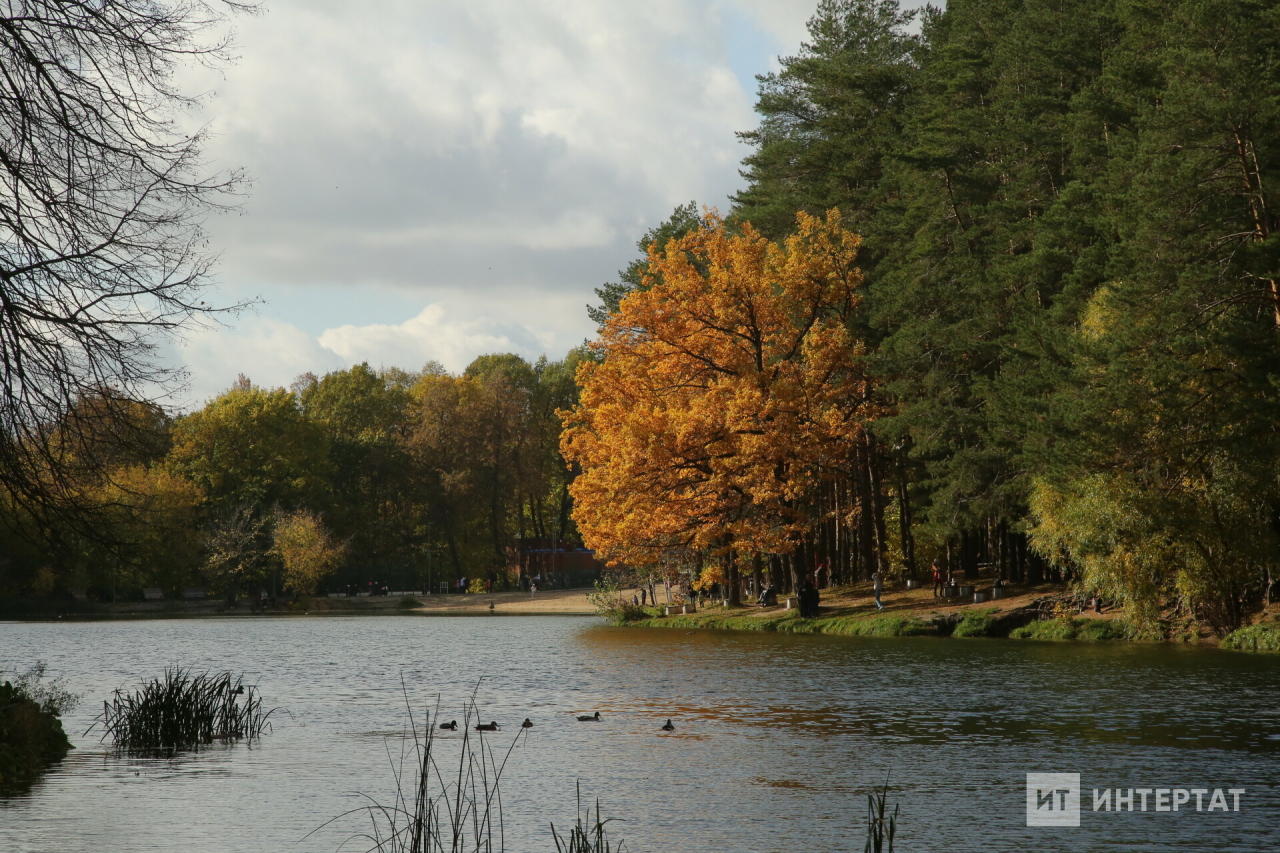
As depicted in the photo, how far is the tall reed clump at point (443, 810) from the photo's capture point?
327 inches

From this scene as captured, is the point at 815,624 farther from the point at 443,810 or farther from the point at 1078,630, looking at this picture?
the point at 443,810

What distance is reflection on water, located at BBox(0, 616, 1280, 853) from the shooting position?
1116 centimetres

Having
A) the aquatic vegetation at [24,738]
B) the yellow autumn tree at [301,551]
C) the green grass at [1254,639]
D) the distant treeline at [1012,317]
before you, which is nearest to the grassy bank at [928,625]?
the distant treeline at [1012,317]

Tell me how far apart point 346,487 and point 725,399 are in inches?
1747

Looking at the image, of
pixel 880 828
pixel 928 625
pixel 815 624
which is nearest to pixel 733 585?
pixel 815 624

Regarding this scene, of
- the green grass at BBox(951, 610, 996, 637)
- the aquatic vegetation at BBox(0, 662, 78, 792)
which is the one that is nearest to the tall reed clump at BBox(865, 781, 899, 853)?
the aquatic vegetation at BBox(0, 662, 78, 792)

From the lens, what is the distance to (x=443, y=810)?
1255 centimetres

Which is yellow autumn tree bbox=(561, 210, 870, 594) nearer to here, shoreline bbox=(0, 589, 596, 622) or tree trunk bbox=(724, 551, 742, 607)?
tree trunk bbox=(724, 551, 742, 607)

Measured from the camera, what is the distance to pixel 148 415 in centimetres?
1241

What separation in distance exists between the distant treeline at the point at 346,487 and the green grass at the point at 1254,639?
124 feet

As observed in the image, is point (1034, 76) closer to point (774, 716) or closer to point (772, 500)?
point (772, 500)

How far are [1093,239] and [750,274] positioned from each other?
1128cm

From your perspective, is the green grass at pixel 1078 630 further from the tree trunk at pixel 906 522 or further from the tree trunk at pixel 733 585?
the tree trunk at pixel 733 585

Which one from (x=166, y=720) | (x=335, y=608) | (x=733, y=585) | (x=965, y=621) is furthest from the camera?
(x=335, y=608)
